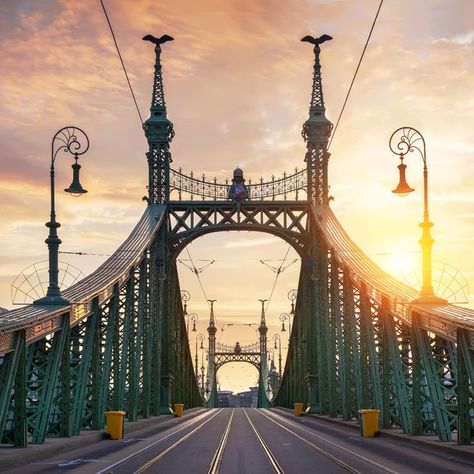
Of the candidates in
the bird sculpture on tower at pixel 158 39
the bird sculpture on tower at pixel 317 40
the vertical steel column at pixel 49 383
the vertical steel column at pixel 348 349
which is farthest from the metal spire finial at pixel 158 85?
the vertical steel column at pixel 49 383

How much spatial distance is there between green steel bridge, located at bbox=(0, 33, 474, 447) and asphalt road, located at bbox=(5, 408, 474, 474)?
1.37 meters

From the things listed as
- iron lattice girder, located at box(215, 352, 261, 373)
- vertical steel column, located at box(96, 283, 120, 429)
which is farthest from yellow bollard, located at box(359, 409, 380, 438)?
iron lattice girder, located at box(215, 352, 261, 373)

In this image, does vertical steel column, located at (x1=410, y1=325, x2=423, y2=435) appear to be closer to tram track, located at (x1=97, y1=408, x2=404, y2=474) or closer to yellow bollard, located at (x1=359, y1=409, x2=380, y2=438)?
tram track, located at (x1=97, y1=408, x2=404, y2=474)

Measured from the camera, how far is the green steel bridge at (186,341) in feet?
82.1

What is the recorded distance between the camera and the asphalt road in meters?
20.3

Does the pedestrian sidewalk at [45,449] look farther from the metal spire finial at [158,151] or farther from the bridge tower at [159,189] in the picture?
the metal spire finial at [158,151]

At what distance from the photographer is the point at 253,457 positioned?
24.2 m

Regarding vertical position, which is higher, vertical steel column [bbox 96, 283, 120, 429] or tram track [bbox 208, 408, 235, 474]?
vertical steel column [bbox 96, 283, 120, 429]

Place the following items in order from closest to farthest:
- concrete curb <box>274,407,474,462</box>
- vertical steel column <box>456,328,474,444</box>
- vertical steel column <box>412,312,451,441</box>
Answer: concrete curb <box>274,407,474,462</box>, vertical steel column <box>456,328,474,444</box>, vertical steel column <box>412,312,451,441</box>

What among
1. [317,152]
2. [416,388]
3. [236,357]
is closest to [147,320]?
[317,152]

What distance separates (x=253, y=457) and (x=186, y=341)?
5322 centimetres

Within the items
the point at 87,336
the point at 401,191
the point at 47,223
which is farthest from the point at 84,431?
the point at 401,191

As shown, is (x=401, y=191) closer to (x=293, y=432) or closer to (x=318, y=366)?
(x=293, y=432)

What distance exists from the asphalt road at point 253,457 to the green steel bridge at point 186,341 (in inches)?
53.9
